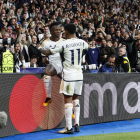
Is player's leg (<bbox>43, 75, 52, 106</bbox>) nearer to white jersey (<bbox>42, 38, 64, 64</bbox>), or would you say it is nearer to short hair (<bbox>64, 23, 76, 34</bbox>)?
white jersey (<bbox>42, 38, 64, 64</bbox>)

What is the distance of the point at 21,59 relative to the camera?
28.9 feet

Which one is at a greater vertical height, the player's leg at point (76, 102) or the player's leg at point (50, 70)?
the player's leg at point (50, 70)

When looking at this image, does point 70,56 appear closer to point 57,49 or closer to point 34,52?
point 57,49

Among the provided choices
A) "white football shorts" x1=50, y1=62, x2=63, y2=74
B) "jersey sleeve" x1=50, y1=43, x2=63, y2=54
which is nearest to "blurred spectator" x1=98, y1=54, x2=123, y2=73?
"white football shorts" x1=50, y1=62, x2=63, y2=74

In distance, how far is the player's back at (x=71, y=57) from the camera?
561 centimetres

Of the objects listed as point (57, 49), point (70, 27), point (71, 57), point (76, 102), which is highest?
point (70, 27)

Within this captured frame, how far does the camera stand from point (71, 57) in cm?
563

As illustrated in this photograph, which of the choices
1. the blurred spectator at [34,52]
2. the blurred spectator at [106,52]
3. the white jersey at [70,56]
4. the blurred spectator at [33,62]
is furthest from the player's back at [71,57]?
the blurred spectator at [106,52]

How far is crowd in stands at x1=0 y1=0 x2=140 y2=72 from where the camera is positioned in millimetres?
10000

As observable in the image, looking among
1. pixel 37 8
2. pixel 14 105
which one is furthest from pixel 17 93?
pixel 37 8

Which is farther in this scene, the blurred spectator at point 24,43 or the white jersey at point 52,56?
the blurred spectator at point 24,43

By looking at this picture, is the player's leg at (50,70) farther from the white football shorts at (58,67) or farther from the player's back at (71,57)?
the player's back at (71,57)

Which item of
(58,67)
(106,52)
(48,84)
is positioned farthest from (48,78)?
(106,52)

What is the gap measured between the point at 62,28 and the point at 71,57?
21.6 feet
